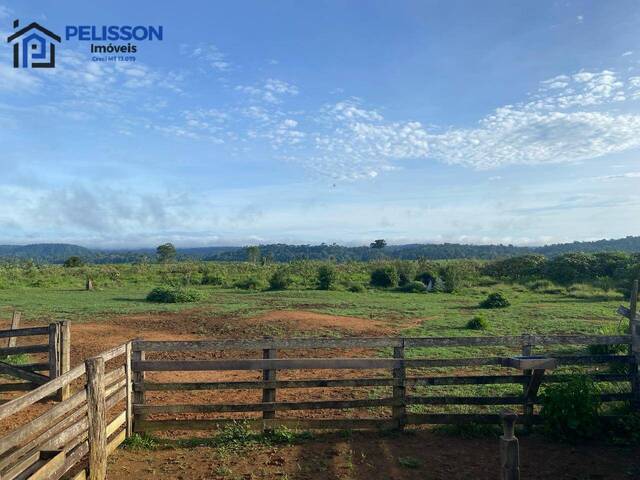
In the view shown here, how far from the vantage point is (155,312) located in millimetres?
22844

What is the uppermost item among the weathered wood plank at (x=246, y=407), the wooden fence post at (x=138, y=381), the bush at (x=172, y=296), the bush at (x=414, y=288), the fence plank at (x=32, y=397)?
the fence plank at (x=32, y=397)

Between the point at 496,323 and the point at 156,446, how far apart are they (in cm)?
1571

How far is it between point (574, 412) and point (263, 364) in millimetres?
4705

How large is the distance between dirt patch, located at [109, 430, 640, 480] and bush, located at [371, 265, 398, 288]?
34.5 meters

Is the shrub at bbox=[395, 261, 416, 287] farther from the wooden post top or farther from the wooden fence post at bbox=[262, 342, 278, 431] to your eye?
the wooden post top

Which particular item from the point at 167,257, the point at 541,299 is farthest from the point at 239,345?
the point at 167,257

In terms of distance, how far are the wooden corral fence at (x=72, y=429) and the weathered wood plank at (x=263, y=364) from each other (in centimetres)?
42

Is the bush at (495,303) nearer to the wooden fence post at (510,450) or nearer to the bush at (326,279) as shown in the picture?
the bush at (326,279)

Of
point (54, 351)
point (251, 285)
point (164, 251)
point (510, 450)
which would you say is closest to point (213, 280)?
point (251, 285)

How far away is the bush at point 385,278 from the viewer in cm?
4169

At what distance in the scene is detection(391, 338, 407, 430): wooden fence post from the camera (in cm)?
739

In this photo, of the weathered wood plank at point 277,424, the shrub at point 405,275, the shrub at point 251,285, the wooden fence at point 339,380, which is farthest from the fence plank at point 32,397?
the shrub at point 405,275

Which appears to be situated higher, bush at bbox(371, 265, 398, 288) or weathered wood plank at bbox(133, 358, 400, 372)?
weathered wood plank at bbox(133, 358, 400, 372)

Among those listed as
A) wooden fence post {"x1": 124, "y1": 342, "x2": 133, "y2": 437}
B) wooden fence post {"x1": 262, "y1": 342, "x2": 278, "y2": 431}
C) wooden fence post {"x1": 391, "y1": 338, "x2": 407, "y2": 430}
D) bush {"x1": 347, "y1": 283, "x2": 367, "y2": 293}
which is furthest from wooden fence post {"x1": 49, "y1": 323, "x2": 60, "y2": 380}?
bush {"x1": 347, "y1": 283, "x2": 367, "y2": 293}
